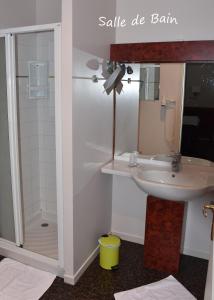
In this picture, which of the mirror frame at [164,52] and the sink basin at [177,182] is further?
the mirror frame at [164,52]

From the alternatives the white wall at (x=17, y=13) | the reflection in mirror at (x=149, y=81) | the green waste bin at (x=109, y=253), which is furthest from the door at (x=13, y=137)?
the reflection in mirror at (x=149, y=81)

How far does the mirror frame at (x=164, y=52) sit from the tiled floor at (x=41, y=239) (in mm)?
1749

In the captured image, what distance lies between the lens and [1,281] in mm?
2195

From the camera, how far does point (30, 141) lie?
110 inches

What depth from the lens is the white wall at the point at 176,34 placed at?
2205mm

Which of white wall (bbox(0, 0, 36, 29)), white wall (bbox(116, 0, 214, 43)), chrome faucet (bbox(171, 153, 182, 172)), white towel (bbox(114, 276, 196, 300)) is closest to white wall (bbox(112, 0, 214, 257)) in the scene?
white wall (bbox(116, 0, 214, 43))

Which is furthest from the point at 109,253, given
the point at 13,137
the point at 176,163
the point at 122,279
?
the point at 13,137

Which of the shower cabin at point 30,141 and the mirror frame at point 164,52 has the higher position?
the mirror frame at point 164,52

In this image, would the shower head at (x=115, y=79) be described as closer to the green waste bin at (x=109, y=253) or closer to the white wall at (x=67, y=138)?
the white wall at (x=67, y=138)

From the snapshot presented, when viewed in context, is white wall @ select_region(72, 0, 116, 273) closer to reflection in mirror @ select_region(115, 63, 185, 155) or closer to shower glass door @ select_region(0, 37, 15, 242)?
reflection in mirror @ select_region(115, 63, 185, 155)

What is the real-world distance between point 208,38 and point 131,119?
92 centimetres

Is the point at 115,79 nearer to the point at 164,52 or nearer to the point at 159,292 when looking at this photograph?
the point at 164,52

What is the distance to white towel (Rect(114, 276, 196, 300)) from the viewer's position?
2.08 meters

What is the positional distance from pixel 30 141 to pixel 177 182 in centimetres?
148
